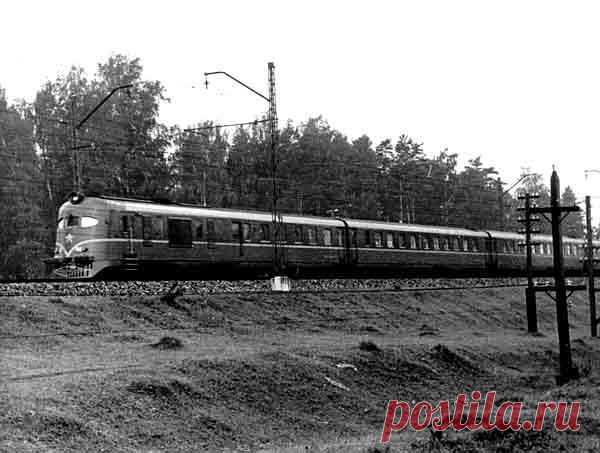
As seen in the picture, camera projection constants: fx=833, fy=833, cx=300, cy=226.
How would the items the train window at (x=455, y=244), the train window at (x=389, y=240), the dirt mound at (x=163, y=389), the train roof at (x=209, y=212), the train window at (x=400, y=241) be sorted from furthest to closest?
the train window at (x=455, y=244)
the train window at (x=400, y=241)
the train window at (x=389, y=240)
the train roof at (x=209, y=212)
the dirt mound at (x=163, y=389)

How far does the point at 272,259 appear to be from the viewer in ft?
119

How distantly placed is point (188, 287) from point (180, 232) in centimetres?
249

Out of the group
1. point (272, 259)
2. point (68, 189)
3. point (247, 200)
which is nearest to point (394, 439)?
point (272, 259)

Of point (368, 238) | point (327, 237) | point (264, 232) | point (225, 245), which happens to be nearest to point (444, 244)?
point (368, 238)

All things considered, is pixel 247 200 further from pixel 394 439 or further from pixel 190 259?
pixel 394 439

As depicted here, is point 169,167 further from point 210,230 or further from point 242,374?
point 242,374

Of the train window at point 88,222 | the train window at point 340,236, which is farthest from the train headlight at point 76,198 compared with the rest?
the train window at point 340,236

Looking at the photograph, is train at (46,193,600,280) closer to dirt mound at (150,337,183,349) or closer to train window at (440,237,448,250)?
train window at (440,237,448,250)

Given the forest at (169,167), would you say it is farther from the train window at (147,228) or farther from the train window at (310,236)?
the train window at (147,228)

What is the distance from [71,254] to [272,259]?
9.56 metres

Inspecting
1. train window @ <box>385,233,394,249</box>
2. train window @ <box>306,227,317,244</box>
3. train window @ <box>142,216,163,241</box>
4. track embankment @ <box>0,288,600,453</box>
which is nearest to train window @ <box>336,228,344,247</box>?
train window @ <box>306,227,317,244</box>

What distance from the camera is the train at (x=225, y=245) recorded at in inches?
1148

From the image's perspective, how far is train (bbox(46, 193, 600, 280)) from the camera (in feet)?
95.7

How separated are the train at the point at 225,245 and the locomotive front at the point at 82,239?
3 cm
